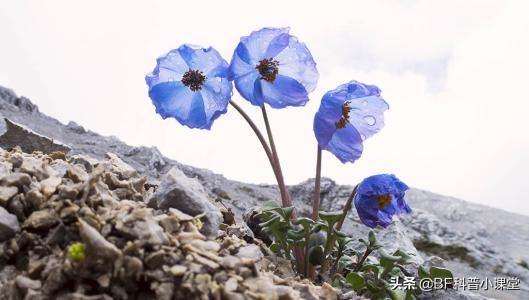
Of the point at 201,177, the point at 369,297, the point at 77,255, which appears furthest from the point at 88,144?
the point at 77,255

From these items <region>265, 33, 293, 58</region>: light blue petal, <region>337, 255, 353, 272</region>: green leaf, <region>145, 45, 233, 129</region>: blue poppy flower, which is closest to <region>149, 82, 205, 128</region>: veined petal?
<region>145, 45, 233, 129</region>: blue poppy flower

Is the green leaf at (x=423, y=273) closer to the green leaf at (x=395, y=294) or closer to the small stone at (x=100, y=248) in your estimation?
the green leaf at (x=395, y=294)

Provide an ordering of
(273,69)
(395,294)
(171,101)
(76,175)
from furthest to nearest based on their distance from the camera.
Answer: (171,101) → (273,69) → (395,294) → (76,175)

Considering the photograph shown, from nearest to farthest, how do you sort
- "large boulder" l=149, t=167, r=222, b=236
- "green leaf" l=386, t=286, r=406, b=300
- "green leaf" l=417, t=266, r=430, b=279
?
"large boulder" l=149, t=167, r=222, b=236, "green leaf" l=386, t=286, r=406, b=300, "green leaf" l=417, t=266, r=430, b=279

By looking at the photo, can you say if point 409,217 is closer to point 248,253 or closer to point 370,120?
point 370,120

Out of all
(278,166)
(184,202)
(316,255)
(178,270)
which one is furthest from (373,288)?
(178,270)

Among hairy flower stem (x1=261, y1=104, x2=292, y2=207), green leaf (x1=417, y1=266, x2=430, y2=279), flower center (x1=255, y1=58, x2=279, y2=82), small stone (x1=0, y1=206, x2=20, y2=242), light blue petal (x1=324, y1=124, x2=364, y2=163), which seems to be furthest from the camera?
light blue petal (x1=324, y1=124, x2=364, y2=163)

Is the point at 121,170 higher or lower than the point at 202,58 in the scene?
lower

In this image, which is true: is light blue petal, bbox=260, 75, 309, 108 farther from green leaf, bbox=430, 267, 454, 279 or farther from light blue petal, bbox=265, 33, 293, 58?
green leaf, bbox=430, 267, 454, 279

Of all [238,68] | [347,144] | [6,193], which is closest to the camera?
[6,193]
